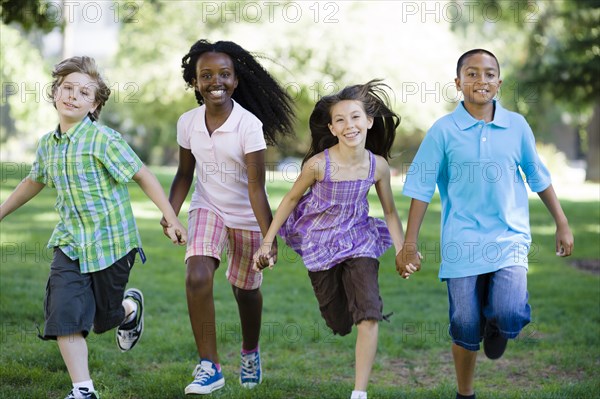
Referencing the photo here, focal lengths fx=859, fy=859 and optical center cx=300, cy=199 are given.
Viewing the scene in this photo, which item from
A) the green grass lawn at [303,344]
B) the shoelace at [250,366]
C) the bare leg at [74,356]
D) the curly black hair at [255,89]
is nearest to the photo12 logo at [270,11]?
the green grass lawn at [303,344]

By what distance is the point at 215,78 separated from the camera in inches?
206

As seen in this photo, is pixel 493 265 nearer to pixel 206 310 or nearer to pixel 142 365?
pixel 206 310

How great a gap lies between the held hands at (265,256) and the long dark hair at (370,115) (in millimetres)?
590

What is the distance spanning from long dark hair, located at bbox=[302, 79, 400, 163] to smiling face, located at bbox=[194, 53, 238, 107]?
0.55 m

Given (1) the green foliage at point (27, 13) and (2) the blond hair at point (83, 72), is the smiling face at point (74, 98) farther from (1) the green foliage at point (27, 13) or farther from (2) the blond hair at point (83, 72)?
(1) the green foliage at point (27, 13)

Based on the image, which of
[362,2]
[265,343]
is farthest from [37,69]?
[265,343]

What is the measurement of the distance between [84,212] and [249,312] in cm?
144

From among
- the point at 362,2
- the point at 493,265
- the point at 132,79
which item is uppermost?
the point at 362,2

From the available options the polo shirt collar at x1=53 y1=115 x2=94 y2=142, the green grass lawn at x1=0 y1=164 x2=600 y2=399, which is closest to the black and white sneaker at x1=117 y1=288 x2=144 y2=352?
the green grass lawn at x1=0 y1=164 x2=600 y2=399

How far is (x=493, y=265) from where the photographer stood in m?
4.61

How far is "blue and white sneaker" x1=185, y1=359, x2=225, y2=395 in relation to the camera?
4832 millimetres

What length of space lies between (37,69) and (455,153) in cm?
2499

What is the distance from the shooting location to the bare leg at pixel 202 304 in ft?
16.5

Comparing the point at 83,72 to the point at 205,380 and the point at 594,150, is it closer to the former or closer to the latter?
the point at 205,380
